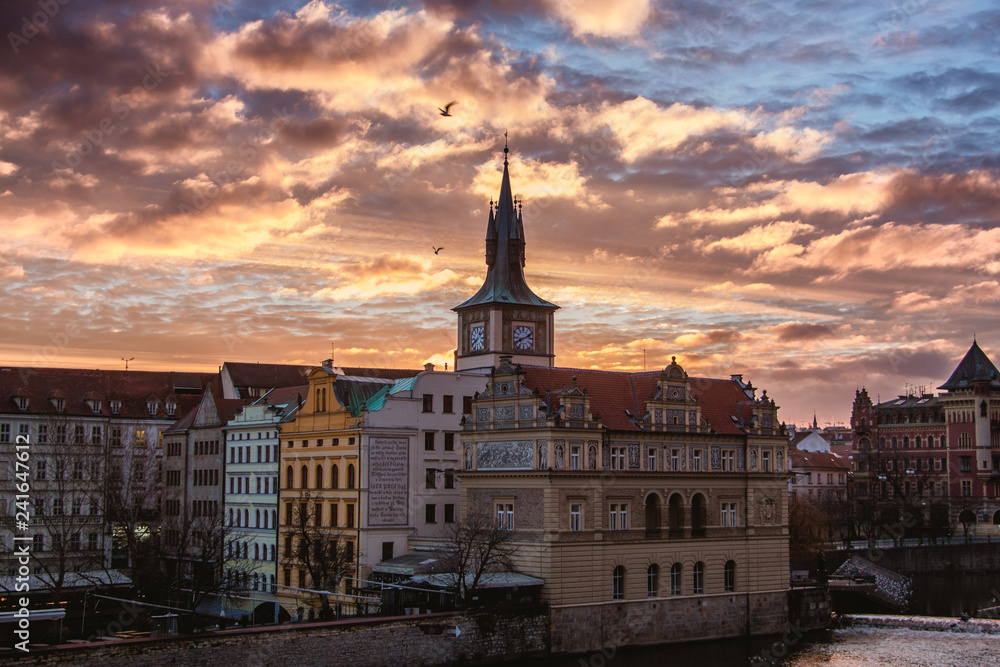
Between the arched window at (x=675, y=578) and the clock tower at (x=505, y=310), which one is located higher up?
the clock tower at (x=505, y=310)

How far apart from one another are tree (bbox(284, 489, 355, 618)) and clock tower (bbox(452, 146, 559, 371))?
16638mm

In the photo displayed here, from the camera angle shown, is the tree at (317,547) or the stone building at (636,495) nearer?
the stone building at (636,495)

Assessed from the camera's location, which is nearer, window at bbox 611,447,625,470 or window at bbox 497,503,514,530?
window at bbox 497,503,514,530

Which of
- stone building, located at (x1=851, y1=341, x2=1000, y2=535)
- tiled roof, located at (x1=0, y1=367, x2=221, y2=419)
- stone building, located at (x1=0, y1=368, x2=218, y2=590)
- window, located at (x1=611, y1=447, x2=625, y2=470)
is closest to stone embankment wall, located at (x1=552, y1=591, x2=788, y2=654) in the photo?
window, located at (x1=611, y1=447, x2=625, y2=470)

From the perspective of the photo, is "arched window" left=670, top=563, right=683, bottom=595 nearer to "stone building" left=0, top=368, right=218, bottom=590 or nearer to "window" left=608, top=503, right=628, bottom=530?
"window" left=608, top=503, right=628, bottom=530

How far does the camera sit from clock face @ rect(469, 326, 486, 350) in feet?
290

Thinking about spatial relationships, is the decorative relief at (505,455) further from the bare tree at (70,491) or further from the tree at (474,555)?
the bare tree at (70,491)

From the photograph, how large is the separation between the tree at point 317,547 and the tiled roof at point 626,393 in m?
16.3

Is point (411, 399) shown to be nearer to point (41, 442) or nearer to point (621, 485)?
point (621, 485)

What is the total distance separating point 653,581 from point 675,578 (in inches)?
75.6

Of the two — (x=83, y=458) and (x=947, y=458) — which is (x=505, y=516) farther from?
(x=947, y=458)

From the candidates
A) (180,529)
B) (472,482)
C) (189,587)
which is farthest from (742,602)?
(180,529)

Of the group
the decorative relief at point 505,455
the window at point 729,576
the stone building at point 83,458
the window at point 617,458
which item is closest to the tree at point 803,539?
the window at point 729,576

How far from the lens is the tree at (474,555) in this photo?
209ft
